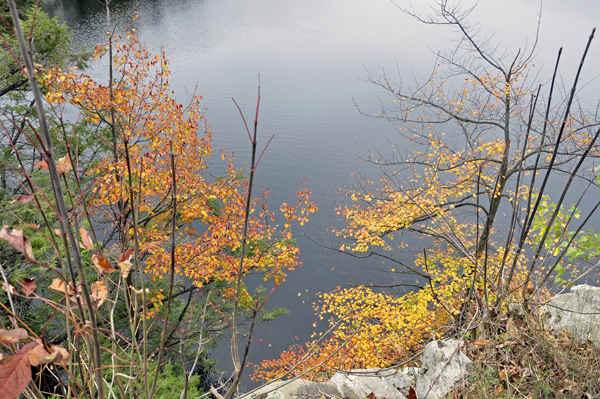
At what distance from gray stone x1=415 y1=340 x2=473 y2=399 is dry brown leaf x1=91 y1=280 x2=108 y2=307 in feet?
8.38

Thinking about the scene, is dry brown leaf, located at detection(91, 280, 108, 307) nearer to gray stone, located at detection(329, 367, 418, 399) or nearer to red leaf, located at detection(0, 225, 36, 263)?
red leaf, located at detection(0, 225, 36, 263)

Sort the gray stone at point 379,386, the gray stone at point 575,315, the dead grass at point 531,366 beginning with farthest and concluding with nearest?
the gray stone at point 379,386, the gray stone at point 575,315, the dead grass at point 531,366

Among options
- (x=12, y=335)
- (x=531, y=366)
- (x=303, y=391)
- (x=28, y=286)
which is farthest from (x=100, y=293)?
(x=303, y=391)

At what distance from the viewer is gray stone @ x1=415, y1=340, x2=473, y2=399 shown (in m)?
3.11

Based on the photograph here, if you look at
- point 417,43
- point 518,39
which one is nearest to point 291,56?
point 417,43

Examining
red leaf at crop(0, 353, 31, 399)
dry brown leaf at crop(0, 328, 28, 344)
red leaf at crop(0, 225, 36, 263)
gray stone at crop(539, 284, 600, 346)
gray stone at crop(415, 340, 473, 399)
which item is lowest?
gray stone at crop(415, 340, 473, 399)

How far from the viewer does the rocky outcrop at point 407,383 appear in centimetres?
325

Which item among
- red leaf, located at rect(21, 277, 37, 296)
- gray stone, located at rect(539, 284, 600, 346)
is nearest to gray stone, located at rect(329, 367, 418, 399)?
gray stone, located at rect(539, 284, 600, 346)

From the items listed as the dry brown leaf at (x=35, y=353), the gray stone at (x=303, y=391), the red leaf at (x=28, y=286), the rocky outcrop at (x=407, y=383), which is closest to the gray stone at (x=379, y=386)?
the rocky outcrop at (x=407, y=383)

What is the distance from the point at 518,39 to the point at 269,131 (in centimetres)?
1995

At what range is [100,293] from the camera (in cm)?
131

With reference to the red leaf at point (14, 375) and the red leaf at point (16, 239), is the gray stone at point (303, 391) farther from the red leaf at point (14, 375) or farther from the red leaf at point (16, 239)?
the red leaf at point (16, 239)

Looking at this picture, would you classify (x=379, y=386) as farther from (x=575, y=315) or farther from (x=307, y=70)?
(x=307, y=70)

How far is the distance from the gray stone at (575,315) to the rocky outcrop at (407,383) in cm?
93
